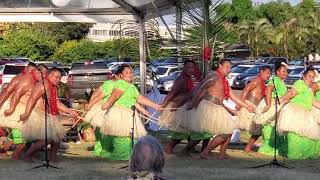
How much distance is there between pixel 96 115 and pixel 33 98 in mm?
1289

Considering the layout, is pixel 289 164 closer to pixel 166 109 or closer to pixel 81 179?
pixel 166 109

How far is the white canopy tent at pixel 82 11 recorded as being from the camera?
15.8m

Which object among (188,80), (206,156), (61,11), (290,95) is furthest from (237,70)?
(290,95)

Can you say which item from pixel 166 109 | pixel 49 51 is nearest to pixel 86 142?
pixel 166 109

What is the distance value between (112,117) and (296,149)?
10.1ft

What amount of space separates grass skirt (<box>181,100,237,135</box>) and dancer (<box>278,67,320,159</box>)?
83 cm

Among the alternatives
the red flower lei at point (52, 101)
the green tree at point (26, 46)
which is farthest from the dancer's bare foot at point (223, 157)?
the green tree at point (26, 46)

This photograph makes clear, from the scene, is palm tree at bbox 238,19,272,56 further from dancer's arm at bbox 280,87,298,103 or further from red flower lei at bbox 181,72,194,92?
dancer's arm at bbox 280,87,298,103

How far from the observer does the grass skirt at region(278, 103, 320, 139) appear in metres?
11.6

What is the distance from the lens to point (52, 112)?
1176cm

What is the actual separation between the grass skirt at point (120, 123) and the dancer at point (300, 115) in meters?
2.27

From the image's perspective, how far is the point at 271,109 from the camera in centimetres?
1257

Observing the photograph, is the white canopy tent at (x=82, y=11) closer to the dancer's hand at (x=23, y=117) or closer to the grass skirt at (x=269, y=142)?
the grass skirt at (x=269, y=142)

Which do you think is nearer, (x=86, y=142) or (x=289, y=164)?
(x=289, y=164)
